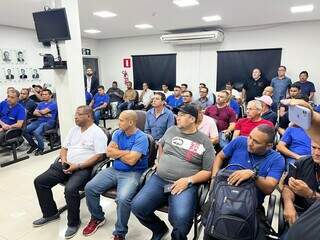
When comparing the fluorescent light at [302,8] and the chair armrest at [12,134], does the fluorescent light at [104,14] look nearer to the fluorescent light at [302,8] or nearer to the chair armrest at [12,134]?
the chair armrest at [12,134]

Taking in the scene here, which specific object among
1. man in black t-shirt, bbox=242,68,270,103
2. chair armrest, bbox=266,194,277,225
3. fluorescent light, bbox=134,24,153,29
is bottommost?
chair armrest, bbox=266,194,277,225

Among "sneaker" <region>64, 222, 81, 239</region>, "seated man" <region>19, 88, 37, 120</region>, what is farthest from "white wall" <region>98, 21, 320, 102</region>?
"sneaker" <region>64, 222, 81, 239</region>

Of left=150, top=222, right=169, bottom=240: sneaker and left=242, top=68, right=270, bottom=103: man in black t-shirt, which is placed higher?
left=242, top=68, right=270, bottom=103: man in black t-shirt

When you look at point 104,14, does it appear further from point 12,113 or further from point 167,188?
point 167,188

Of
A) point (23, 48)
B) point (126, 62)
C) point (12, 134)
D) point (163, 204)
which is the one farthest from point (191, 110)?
A: point (126, 62)

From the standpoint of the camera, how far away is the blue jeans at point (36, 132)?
14.3ft

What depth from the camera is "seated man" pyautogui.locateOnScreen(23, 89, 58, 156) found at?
4.37 m

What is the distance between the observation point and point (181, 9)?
491 cm

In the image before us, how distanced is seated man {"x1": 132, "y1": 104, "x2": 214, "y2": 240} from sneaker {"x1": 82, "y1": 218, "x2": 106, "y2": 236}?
547 mm

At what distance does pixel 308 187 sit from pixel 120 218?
139 centimetres

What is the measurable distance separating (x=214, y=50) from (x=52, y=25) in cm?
524

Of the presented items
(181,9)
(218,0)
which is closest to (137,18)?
(181,9)

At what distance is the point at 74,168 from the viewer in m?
2.30

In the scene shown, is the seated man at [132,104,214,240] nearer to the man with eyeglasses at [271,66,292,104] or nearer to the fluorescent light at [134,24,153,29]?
the man with eyeglasses at [271,66,292,104]
